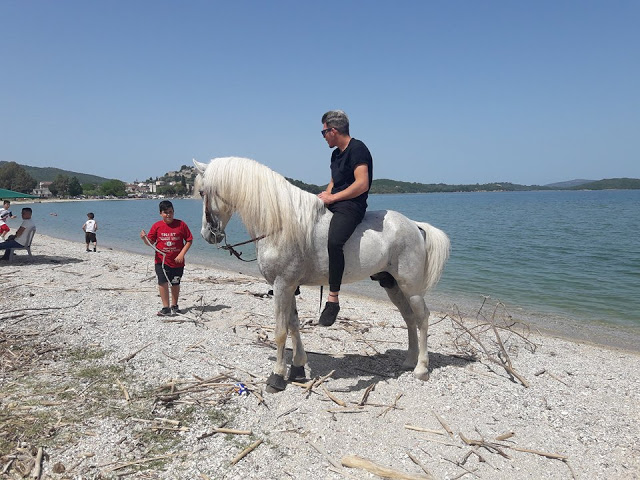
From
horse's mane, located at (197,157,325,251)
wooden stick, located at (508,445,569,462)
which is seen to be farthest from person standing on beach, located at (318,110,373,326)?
wooden stick, located at (508,445,569,462)

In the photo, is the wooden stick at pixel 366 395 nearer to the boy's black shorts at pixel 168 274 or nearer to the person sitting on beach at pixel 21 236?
the boy's black shorts at pixel 168 274

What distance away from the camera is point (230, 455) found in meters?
3.39

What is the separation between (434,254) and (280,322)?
210 cm

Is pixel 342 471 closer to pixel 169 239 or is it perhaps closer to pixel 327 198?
pixel 327 198

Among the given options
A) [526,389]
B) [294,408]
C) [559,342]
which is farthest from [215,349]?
[559,342]

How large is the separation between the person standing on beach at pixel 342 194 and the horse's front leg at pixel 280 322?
1.45 feet

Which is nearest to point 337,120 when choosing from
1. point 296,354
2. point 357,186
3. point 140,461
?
point 357,186

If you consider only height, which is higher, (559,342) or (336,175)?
(336,175)

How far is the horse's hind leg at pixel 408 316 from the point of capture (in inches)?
209

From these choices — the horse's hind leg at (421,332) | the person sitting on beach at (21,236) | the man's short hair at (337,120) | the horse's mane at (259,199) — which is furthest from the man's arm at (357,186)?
the person sitting on beach at (21,236)

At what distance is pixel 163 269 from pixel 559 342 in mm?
7878

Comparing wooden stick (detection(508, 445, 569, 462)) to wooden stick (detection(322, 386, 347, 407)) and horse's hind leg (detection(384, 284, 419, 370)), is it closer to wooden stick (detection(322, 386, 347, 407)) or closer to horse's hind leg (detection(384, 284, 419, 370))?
wooden stick (detection(322, 386, 347, 407))

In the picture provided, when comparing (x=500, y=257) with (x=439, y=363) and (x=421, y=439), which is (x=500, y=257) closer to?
(x=439, y=363)

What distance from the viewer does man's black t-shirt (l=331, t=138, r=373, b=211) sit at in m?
4.46
